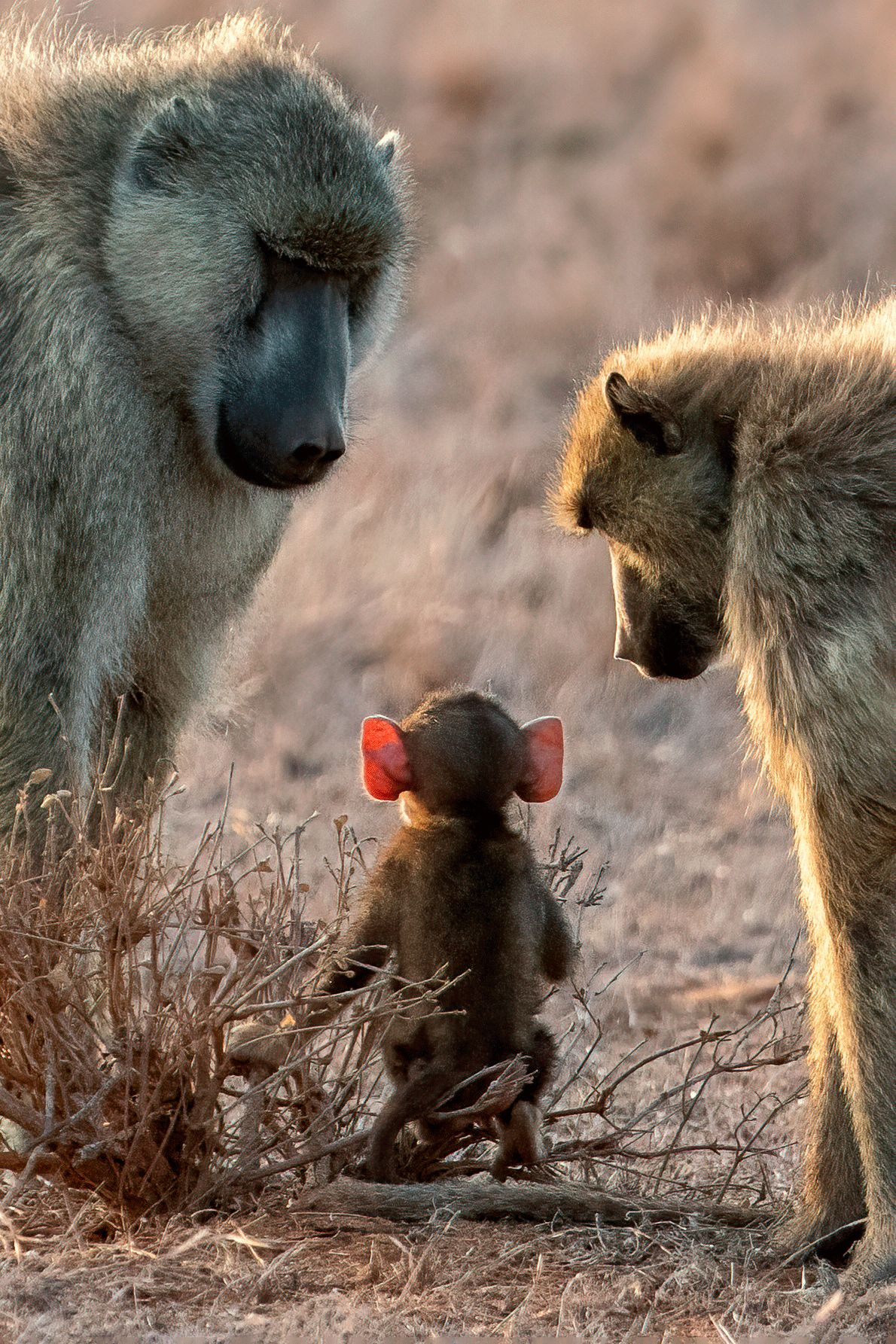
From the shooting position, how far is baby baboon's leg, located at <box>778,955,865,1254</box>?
3160mm

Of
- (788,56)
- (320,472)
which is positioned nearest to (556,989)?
(320,472)

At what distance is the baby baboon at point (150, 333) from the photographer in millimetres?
3406

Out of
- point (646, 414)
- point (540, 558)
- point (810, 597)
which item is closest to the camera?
point (810, 597)

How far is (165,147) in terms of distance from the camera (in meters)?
3.63

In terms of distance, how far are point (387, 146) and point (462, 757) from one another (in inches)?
60.1

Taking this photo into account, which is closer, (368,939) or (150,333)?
(368,939)

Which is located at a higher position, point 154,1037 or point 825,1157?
point 154,1037

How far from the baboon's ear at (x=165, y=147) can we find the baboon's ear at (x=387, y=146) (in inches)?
17.9

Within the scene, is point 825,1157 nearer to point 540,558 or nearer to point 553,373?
point 540,558

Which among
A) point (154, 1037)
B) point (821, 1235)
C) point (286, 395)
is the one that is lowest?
point (821, 1235)

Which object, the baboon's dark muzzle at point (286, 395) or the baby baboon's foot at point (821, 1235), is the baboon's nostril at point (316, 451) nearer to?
the baboon's dark muzzle at point (286, 395)

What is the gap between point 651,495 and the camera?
3.41 m

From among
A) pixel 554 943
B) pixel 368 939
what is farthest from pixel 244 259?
pixel 554 943

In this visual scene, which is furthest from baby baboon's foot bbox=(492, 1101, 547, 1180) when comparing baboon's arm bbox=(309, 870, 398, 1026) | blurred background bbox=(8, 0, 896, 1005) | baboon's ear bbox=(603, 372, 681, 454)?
blurred background bbox=(8, 0, 896, 1005)
